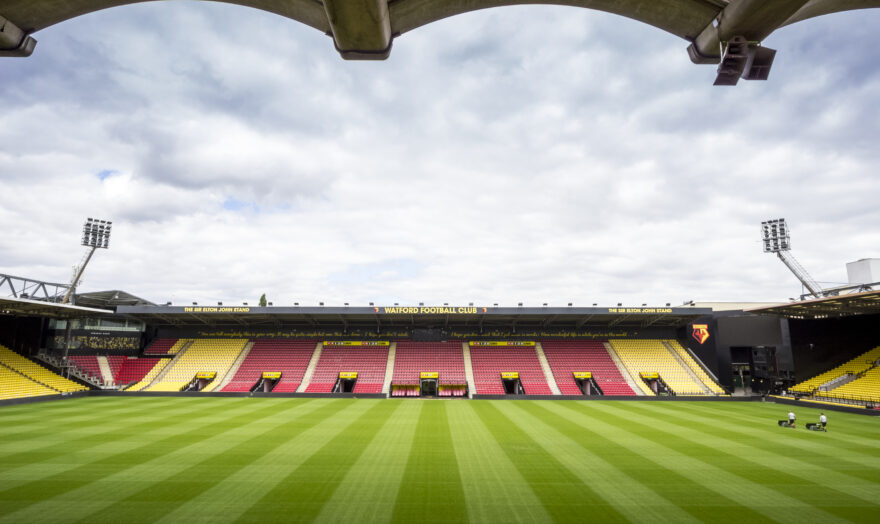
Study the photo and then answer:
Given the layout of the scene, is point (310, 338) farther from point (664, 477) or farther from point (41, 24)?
point (41, 24)

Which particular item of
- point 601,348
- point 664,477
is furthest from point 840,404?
point 664,477

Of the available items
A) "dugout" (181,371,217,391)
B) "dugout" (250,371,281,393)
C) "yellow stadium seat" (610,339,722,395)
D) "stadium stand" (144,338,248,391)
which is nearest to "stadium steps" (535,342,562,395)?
"yellow stadium seat" (610,339,722,395)

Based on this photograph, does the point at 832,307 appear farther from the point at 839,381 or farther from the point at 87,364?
the point at 87,364

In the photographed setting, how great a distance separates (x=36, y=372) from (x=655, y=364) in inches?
2218

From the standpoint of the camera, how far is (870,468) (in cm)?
1412

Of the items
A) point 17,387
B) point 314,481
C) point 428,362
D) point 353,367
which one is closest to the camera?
point 314,481

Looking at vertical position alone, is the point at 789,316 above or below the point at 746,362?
above

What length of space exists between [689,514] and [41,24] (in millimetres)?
13916

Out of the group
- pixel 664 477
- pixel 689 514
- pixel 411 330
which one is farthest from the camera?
pixel 411 330

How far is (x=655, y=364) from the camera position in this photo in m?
43.2

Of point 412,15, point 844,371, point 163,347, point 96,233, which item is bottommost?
point 844,371

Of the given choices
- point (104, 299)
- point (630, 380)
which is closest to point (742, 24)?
point (630, 380)

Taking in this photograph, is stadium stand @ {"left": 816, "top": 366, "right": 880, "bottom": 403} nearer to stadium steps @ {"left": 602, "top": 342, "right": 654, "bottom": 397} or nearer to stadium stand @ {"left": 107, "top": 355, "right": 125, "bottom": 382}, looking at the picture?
stadium steps @ {"left": 602, "top": 342, "right": 654, "bottom": 397}

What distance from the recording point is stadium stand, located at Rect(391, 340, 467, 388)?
134ft
